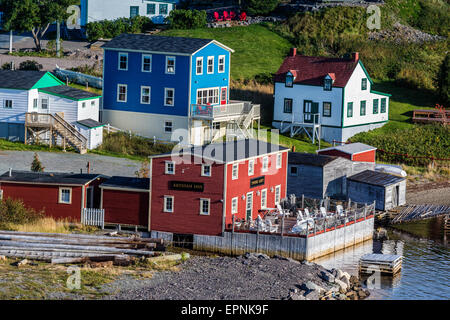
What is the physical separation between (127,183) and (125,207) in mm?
1403

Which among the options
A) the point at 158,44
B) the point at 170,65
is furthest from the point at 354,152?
the point at 158,44

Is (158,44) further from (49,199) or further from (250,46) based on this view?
(250,46)

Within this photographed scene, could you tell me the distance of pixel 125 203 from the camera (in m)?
60.2

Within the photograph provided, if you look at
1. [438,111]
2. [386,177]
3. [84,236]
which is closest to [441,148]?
[438,111]

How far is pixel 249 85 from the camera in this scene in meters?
91.4

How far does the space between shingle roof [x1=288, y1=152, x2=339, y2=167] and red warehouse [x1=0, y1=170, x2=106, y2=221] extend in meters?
13.9

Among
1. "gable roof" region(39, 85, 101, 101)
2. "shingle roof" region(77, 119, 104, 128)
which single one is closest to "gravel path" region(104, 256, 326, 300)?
"shingle roof" region(77, 119, 104, 128)

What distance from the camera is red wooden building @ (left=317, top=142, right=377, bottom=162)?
2820 inches

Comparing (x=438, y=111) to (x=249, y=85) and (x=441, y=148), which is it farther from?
(x=249, y=85)

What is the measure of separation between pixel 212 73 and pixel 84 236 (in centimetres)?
2671

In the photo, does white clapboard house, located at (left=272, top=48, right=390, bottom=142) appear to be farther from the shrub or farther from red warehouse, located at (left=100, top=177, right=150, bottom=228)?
red warehouse, located at (left=100, top=177, right=150, bottom=228)

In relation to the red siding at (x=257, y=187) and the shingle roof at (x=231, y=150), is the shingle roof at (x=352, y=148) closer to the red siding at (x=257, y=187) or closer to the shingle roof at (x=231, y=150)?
the red siding at (x=257, y=187)

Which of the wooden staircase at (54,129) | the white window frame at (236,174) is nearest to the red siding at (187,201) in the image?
the white window frame at (236,174)

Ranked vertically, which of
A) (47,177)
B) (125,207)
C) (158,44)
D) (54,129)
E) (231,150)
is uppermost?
(158,44)
